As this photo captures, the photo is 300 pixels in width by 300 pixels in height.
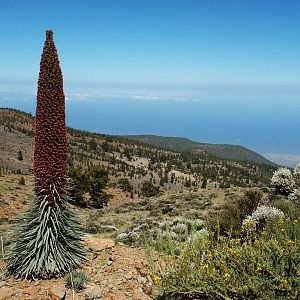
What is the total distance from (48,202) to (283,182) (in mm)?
11773

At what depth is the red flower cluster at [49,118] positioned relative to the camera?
5898mm

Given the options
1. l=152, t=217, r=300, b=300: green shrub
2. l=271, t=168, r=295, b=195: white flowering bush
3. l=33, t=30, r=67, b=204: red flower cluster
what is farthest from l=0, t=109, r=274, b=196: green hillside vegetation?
l=152, t=217, r=300, b=300: green shrub

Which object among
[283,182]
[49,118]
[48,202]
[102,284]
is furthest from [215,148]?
[49,118]

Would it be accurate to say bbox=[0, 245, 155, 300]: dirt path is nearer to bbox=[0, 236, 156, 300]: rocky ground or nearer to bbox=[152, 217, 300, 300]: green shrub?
bbox=[0, 236, 156, 300]: rocky ground

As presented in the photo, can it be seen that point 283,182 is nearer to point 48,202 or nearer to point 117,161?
point 48,202

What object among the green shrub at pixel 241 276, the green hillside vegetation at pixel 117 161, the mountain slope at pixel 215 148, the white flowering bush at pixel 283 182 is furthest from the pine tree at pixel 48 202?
the mountain slope at pixel 215 148

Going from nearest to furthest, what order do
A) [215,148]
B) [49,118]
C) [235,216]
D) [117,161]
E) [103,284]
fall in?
[49,118] → [103,284] → [235,216] → [117,161] → [215,148]

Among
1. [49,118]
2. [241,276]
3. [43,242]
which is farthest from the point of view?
[43,242]

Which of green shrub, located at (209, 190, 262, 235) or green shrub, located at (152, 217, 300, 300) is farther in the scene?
green shrub, located at (209, 190, 262, 235)

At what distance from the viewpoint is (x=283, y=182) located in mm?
15648

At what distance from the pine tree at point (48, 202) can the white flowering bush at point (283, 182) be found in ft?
36.4

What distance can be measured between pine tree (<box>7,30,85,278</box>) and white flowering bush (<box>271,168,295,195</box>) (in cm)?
1109

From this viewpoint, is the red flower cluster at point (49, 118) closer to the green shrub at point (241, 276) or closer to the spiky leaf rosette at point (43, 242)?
the spiky leaf rosette at point (43, 242)

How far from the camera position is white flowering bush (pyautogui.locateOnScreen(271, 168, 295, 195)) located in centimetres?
1547
